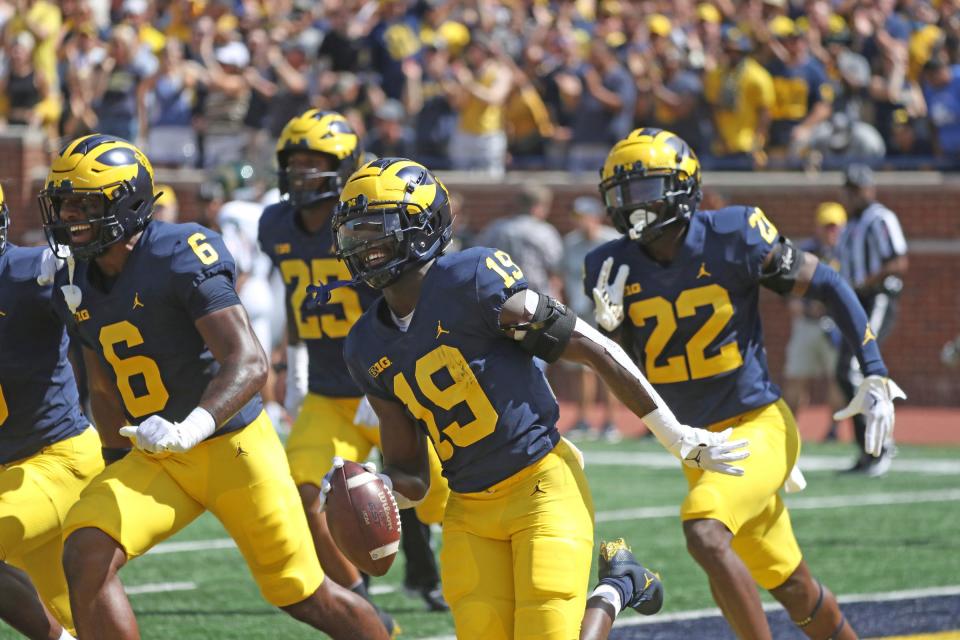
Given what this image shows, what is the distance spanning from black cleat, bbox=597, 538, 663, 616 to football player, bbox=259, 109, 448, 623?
4.17ft

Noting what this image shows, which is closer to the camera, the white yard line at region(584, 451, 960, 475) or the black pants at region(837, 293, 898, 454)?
the black pants at region(837, 293, 898, 454)

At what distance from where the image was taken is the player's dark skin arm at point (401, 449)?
470cm

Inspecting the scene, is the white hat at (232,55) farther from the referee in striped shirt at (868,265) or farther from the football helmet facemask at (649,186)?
the football helmet facemask at (649,186)

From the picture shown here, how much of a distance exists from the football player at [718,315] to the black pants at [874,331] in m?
5.06

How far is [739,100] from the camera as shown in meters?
13.9

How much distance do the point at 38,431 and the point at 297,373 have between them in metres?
1.76

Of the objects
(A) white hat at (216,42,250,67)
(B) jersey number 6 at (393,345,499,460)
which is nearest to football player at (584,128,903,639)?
(B) jersey number 6 at (393,345,499,460)

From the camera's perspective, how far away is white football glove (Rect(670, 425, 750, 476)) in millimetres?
4637

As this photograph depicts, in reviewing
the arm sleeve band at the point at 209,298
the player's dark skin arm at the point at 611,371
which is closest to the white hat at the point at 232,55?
the arm sleeve band at the point at 209,298

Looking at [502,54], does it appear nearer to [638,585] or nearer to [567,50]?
[567,50]

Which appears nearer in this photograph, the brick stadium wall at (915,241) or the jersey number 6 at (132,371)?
the jersey number 6 at (132,371)

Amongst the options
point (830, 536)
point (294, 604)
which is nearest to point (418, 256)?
point (294, 604)

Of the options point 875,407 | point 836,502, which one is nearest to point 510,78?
point 836,502

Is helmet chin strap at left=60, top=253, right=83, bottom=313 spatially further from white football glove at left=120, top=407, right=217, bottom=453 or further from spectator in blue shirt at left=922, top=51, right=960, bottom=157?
spectator in blue shirt at left=922, top=51, right=960, bottom=157
